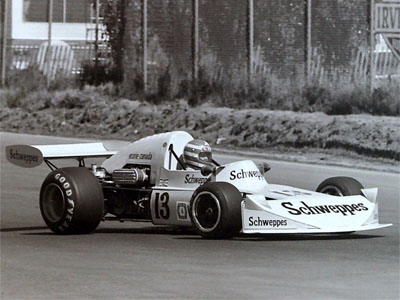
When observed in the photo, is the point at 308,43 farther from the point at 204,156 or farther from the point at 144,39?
the point at 204,156

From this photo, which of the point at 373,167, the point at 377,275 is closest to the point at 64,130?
the point at 373,167

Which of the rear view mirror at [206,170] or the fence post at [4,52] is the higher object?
the fence post at [4,52]

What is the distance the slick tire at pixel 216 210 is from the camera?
1096cm

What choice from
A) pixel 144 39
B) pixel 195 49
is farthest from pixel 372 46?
pixel 144 39

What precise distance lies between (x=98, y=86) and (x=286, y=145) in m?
5.51

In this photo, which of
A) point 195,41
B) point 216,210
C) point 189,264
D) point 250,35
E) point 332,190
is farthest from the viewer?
point 195,41

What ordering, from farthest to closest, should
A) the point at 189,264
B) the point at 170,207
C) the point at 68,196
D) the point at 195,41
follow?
1. the point at 195,41
2. the point at 170,207
3. the point at 68,196
4. the point at 189,264

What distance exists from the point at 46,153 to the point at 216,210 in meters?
2.40

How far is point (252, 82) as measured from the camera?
23.6m

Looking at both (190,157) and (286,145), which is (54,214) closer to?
(190,157)

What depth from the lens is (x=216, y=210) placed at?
11062mm

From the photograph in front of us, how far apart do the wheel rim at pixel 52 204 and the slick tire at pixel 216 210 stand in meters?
A: 1.43

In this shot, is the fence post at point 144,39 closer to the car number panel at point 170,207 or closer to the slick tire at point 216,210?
the car number panel at point 170,207

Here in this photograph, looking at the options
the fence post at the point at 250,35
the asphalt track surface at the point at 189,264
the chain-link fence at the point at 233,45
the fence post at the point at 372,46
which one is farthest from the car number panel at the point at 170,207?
the fence post at the point at 250,35
